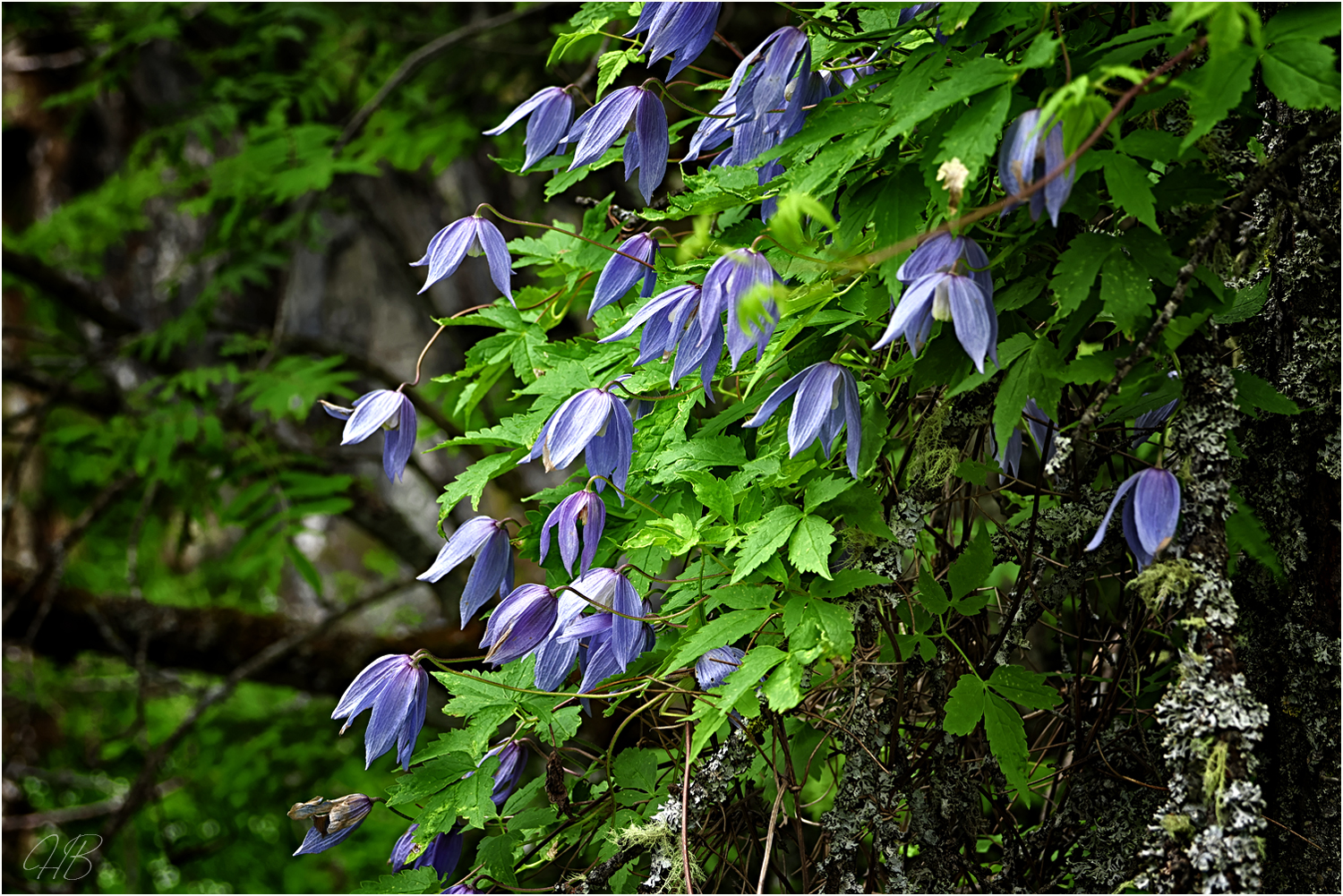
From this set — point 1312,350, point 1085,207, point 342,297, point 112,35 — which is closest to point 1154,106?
point 1085,207

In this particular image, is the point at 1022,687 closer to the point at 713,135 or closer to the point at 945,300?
the point at 945,300

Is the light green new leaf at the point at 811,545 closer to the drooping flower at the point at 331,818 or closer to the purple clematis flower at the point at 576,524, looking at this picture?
the purple clematis flower at the point at 576,524

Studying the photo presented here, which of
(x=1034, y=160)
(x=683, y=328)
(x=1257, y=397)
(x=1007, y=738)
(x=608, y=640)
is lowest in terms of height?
(x=1007, y=738)

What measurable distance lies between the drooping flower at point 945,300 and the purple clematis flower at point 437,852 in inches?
26.1

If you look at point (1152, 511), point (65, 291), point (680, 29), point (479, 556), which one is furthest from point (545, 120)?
point (65, 291)

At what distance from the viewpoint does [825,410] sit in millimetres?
789

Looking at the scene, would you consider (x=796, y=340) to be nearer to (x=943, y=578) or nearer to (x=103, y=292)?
(x=943, y=578)

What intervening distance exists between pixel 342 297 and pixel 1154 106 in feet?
20.9

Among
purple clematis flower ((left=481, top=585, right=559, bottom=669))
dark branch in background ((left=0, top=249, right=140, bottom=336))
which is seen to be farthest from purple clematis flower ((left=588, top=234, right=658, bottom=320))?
dark branch in background ((left=0, top=249, right=140, bottom=336))

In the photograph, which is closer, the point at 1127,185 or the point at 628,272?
the point at 1127,185

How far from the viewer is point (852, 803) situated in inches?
34.5

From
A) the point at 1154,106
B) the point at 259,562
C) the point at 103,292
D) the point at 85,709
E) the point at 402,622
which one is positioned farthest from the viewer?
the point at 103,292

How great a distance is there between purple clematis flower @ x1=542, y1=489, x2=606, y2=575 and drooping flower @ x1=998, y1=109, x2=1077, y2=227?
44 centimetres

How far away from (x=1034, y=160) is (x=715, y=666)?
1.62 feet
